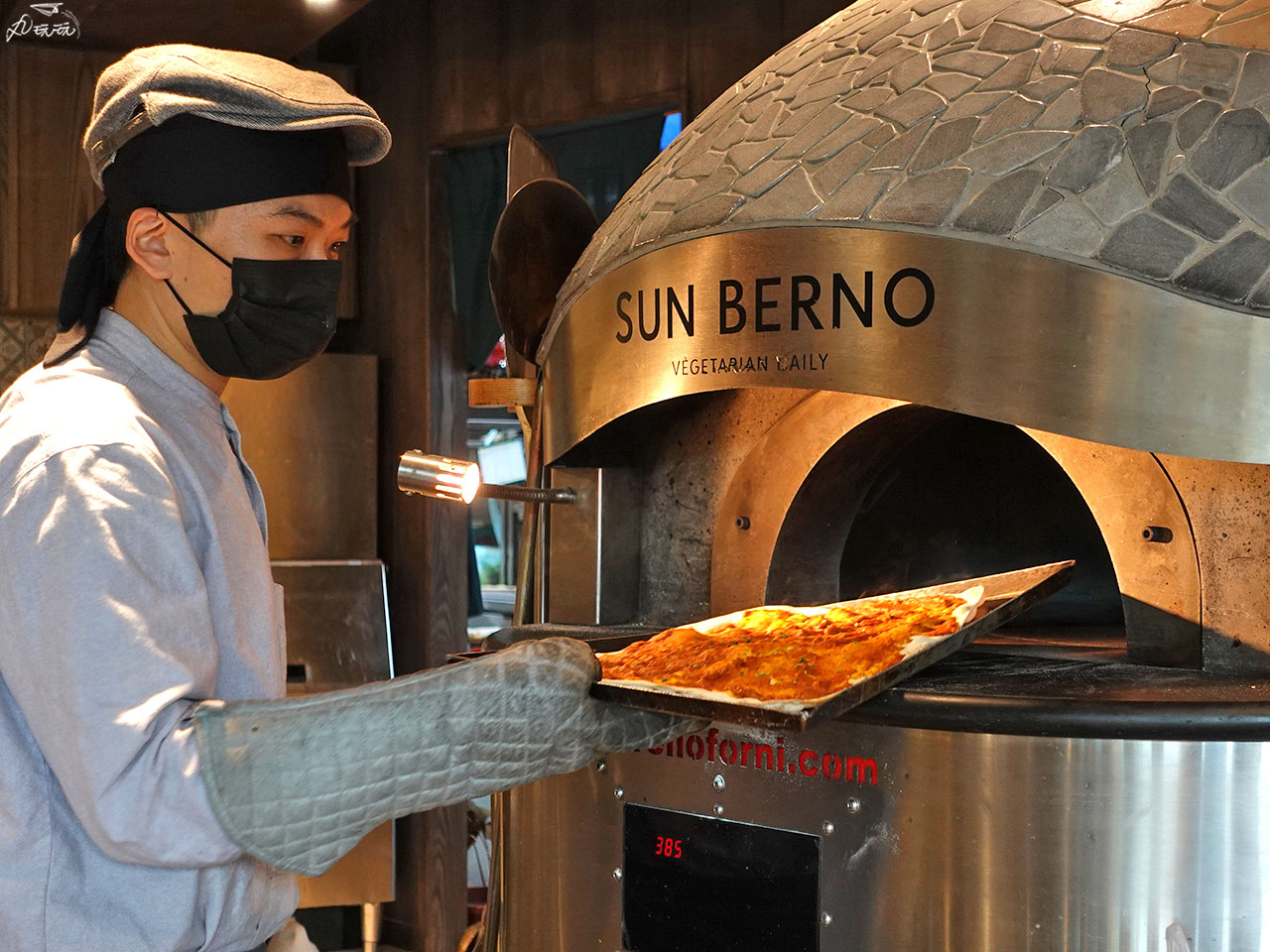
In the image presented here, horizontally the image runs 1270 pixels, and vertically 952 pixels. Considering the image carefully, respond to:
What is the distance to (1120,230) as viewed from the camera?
1.40m

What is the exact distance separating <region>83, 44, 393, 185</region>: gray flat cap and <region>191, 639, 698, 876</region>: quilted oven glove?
1.87ft

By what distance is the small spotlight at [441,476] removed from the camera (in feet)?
5.84

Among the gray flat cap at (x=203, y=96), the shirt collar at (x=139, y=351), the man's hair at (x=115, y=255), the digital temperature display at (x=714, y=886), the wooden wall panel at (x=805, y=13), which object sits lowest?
the digital temperature display at (x=714, y=886)

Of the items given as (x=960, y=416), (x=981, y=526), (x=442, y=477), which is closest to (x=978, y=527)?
(x=981, y=526)

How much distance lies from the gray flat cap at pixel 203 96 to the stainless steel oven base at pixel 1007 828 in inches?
34.0

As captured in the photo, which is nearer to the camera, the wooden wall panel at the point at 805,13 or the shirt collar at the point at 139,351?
the shirt collar at the point at 139,351

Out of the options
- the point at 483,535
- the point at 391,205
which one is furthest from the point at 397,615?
the point at 483,535

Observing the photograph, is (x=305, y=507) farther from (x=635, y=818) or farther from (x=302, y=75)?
(x=302, y=75)

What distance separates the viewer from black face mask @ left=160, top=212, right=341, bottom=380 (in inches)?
51.9

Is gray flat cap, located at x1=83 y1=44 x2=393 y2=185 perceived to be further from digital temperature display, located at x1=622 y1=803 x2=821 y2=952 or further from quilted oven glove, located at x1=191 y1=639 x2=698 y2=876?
digital temperature display, located at x1=622 y1=803 x2=821 y2=952

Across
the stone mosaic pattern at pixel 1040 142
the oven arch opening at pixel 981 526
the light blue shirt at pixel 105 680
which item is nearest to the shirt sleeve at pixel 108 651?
the light blue shirt at pixel 105 680

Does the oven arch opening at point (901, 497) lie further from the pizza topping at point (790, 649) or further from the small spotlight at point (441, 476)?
the small spotlight at point (441, 476)

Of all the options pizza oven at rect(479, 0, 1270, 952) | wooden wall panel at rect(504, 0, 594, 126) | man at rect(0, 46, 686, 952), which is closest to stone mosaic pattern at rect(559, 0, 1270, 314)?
pizza oven at rect(479, 0, 1270, 952)

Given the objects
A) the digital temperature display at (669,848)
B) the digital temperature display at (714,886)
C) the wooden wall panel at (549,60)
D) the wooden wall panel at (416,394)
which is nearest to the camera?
the digital temperature display at (714,886)
